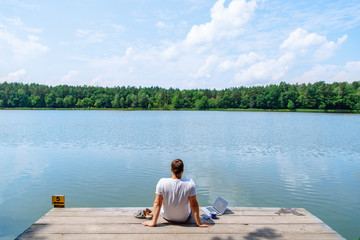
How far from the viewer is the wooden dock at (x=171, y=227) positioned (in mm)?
5000

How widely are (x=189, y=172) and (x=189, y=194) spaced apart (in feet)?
28.1

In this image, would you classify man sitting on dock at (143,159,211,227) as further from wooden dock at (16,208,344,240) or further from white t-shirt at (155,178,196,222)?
wooden dock at (16,208,344,240)

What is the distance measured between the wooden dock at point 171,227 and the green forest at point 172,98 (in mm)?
126289

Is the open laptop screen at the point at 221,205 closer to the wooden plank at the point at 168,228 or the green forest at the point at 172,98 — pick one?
the wooden plank at the point at 168,228

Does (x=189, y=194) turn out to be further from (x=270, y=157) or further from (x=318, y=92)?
(x=318, y=92)

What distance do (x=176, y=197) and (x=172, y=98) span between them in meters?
138

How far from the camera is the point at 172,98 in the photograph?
14275cm

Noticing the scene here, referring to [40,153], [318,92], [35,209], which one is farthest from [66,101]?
[35,209]

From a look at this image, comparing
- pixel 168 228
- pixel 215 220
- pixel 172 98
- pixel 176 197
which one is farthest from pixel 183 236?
pixel 172 98

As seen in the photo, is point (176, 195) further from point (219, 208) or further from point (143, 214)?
point (219, 208)

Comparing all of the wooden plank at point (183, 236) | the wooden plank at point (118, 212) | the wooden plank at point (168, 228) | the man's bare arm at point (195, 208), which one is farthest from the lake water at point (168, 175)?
the man's bare arm at point (195, 208)

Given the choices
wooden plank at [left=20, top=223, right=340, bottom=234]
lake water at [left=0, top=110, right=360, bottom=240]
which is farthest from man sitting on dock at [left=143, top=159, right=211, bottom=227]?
lake water at [left=0, top=110, right=360, bottom=240]

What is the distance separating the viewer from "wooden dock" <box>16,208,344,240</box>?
5.00m

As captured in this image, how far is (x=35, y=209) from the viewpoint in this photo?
8789mm
